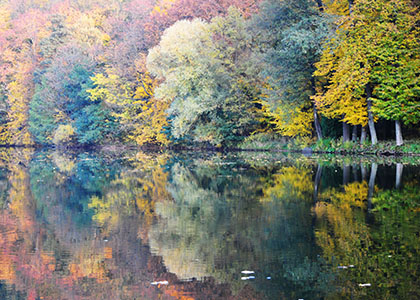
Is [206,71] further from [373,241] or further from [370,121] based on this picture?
[373,241]

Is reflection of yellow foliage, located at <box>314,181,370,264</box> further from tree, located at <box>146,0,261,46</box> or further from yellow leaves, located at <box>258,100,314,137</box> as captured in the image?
tree, located at <box>146,0,261,46</box>

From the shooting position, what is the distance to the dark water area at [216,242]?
638 cm

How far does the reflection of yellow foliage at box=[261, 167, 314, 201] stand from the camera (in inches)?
560

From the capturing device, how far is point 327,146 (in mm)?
34469

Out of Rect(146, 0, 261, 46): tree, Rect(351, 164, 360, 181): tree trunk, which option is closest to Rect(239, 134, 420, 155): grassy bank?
Rect(351, 164, 360, 181): tree trunk

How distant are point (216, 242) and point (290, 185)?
8055 millimetres

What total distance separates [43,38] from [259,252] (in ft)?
203

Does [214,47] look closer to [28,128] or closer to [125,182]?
[125,182]

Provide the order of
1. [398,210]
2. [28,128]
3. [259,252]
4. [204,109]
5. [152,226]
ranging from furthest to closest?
[28,128] → [204,109] → [398,210] → [152,226] → [259,252]

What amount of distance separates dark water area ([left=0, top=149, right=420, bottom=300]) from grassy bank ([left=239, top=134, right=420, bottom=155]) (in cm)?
1387

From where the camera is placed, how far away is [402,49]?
29344 mm

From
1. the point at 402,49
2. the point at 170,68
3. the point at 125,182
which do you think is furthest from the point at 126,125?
the point at 125,182

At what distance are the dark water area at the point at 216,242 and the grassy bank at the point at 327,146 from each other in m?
13.9

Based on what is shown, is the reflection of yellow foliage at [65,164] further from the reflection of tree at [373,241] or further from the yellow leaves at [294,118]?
the reflection of tree at [373,241]
